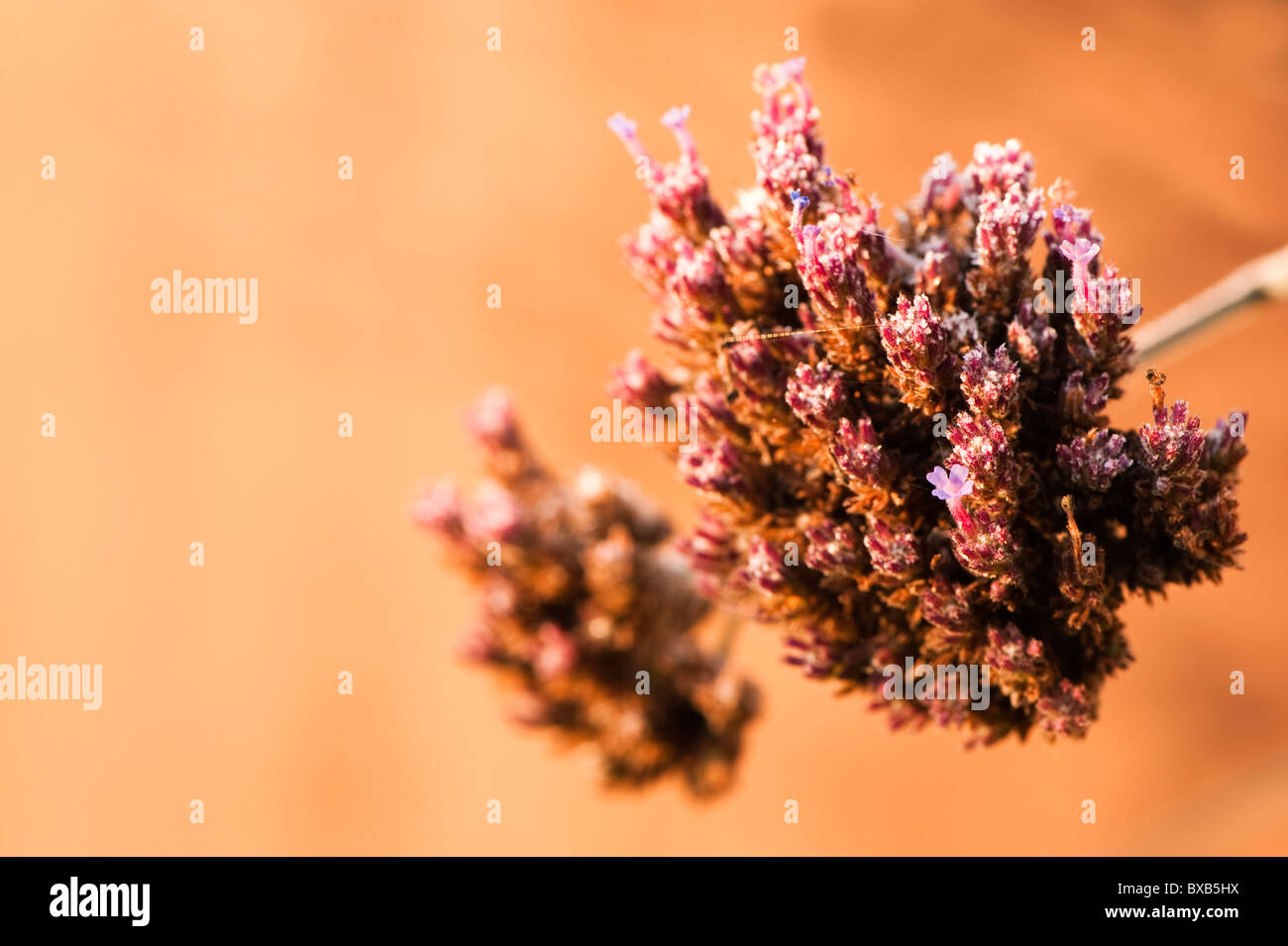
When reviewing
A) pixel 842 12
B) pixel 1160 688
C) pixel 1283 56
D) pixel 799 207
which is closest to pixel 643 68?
pixel 842 12

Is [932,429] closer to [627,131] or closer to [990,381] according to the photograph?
[990,381]

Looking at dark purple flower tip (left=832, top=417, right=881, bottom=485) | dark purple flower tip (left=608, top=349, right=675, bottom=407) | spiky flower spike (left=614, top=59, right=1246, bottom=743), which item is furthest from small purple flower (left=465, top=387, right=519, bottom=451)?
dark purple flower tip (left=832, top=417, right=881, bottom=485)

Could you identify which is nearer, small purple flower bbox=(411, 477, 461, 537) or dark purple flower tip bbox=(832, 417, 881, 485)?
dark purple flower tip bbox=(832, 417, 881, 485)

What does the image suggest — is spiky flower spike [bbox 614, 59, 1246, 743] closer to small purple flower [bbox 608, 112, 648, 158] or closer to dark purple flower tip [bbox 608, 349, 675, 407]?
small purple flower [bbox 608, 112, 648, 158]

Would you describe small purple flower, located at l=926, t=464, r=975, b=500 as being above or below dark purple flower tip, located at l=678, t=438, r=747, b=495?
below

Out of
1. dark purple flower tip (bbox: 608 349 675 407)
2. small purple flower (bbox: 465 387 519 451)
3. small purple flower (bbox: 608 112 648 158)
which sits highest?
small purple flower (bbox: 608 112 648 158)

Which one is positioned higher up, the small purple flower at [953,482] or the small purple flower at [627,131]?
the small purple flower at [627,131]

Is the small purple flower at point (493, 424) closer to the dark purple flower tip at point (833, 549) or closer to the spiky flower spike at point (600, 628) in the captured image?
the spiky flower spike at point (600, 628)

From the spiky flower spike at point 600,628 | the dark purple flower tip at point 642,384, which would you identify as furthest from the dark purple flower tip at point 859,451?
the spiky flower spike at point 600,628
